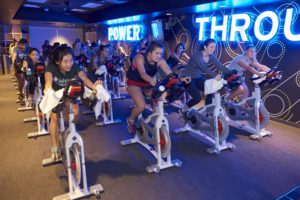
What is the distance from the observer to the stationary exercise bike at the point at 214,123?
133 inches

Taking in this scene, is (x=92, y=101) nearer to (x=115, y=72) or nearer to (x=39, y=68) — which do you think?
(x=39, y=68)

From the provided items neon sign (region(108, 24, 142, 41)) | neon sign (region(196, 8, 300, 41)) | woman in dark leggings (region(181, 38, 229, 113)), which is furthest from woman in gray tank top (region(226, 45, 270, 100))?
neon sign (region(108, 24, 142, 41))

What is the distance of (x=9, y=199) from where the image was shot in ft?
7.73

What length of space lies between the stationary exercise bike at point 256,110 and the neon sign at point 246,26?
4.03 ft

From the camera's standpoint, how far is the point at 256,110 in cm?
386

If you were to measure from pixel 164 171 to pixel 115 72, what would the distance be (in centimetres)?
287

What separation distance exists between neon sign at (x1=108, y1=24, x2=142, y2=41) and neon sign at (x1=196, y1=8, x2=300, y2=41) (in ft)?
11.4

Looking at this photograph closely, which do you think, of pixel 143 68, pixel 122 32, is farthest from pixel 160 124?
pixel 122 32

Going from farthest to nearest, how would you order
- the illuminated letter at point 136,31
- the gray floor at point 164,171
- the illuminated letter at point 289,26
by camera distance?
the illuminated letter at point 136,31
the illuminated letter at point 289,26
the gray floor at point 164,171

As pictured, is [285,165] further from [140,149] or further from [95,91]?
[95,91]

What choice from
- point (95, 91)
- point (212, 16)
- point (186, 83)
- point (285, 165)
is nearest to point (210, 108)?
point (186, 83)

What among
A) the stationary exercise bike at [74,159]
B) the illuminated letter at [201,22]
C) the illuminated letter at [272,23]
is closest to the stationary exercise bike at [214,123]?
the stationary exercise bike at [74,159]

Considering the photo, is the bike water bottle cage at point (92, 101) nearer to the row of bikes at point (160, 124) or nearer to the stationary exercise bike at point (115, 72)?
the row of bikes at point (160, 124)

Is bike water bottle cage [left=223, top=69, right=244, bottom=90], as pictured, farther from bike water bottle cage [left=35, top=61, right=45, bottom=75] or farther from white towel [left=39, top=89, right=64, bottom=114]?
bike water bottle cage [left=35, top=61, right=45, bottom=75]
